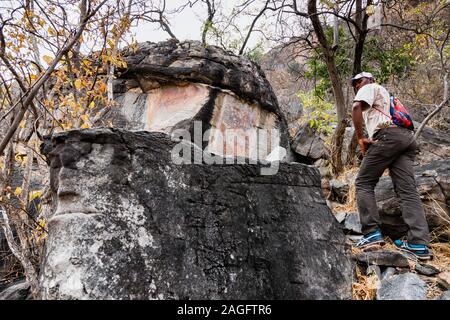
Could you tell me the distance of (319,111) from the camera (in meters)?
5.98

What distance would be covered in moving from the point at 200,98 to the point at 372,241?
4.28 m

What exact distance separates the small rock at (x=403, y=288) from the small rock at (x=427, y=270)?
29 centimetres

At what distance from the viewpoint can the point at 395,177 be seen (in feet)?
11.2

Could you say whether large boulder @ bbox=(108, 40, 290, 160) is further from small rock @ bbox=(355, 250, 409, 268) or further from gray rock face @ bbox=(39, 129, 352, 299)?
gray rock face @ bbox=(39, 129, 352, 299)

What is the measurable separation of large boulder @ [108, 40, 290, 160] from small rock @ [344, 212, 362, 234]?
2.78m

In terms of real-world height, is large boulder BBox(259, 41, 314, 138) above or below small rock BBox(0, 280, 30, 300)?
above

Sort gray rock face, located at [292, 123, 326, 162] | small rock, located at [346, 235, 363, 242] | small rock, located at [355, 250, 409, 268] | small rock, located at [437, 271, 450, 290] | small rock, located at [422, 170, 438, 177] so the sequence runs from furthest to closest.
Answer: gray rock face, located at [292, 123, 326, 162] → small rock, located at [422, 170, 438, 177] → small rock, located at [346, 235, 363, 242] → small rock, located at [355, 250, 409, 268] → small rock, located at [437, 271, 450, 290]

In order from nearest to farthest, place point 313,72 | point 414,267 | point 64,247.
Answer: point 64,247 < point 414,267 < point 313,72

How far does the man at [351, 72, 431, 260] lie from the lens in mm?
3211

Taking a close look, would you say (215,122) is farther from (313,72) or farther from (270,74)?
(270,74)

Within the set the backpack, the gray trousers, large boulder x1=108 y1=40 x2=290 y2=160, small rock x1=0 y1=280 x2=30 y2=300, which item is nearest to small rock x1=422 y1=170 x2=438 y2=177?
the gray trousers

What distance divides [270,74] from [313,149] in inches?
423

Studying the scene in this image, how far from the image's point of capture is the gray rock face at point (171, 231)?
1.88 m
